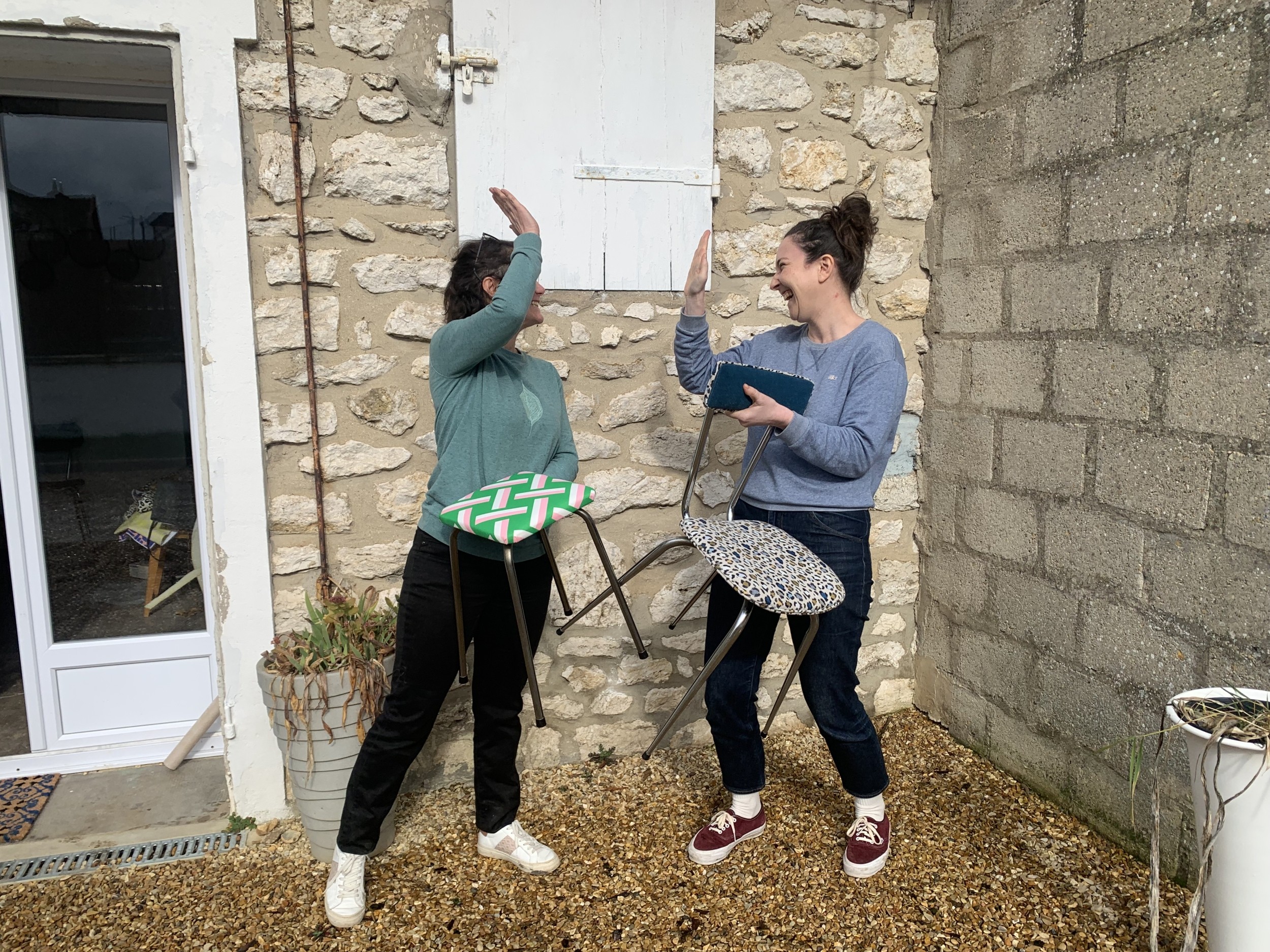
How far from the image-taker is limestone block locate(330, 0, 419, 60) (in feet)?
8.25

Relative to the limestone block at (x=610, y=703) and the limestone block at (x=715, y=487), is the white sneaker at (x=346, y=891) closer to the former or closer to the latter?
the limestone block at (x=610, y=703)

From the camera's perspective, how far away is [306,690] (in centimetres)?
234

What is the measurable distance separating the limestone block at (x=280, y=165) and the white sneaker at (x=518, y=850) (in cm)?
186

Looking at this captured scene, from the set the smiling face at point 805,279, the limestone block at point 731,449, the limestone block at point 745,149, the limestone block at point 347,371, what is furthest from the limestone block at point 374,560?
the limestone block at point 745,149

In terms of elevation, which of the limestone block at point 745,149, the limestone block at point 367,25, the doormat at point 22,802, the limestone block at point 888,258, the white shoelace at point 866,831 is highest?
the limestone block at point 367,25

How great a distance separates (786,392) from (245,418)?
1561 millimetres

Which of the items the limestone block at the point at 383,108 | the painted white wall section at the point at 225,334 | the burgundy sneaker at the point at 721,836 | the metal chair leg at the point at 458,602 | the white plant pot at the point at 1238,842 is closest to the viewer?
the white plant pot at the point at 1238,842

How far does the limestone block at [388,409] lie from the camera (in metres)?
2.65

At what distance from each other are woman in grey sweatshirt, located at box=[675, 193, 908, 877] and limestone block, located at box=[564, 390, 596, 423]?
50 centimetres

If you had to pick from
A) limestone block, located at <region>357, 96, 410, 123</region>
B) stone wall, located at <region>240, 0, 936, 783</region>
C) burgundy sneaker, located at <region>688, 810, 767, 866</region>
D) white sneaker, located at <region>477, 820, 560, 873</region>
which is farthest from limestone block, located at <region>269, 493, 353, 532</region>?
burgundy sneaker, located at <region>688, 810, 767, 866</region>

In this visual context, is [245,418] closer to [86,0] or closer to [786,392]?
[86,0]

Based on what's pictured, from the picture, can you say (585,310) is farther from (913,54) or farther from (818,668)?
(913,54)

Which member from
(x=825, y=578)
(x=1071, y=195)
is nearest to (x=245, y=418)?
(x=825, y=578)

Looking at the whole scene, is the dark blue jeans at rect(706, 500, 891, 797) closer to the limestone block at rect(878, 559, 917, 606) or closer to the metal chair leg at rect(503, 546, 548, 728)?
the metal chair leg at rect(503, 546, 548, 728)
